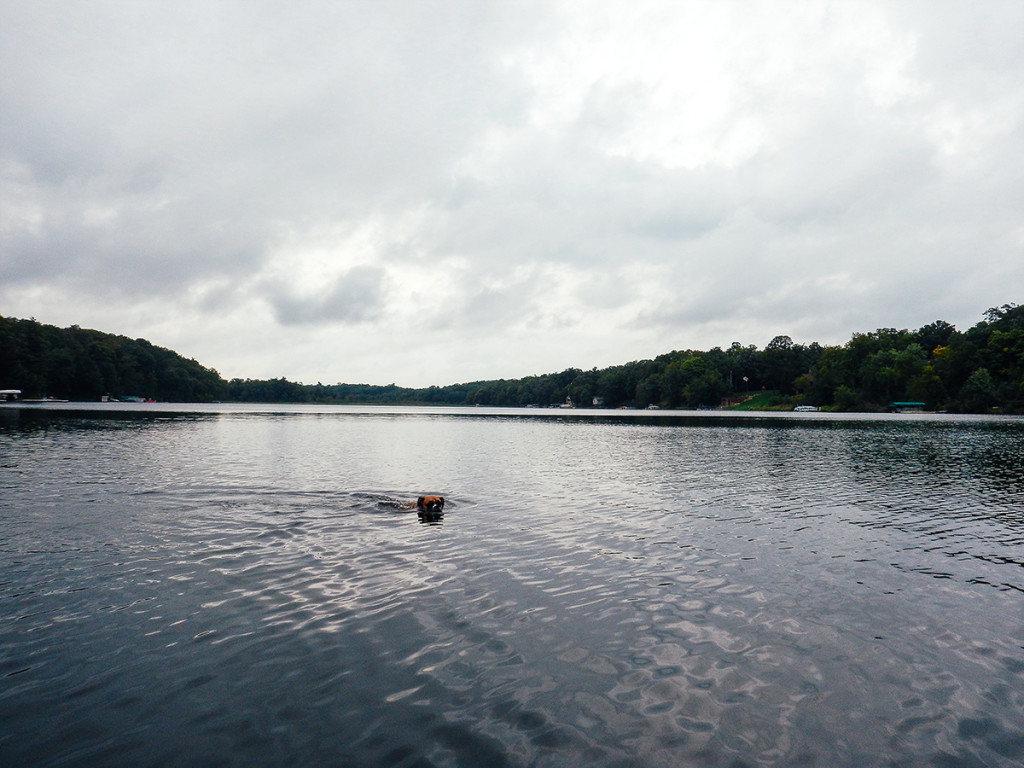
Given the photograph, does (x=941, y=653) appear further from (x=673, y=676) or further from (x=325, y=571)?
(x=325, y=571)

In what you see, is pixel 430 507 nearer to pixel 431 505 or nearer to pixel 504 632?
pixel 431 505

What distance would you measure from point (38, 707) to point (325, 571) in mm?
7024

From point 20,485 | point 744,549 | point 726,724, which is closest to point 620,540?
point 744,549

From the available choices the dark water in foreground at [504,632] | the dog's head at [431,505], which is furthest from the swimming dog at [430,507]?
the dark water in foreground at [504,632]

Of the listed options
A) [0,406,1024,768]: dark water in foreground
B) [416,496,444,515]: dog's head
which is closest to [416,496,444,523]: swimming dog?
[416,496,444,515]: dog's head

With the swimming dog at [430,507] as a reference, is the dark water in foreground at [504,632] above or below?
below

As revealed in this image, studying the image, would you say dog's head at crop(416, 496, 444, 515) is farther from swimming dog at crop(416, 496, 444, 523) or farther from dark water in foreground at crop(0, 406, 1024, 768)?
dark water in foreground at crop(0, 406, 1024, 768)

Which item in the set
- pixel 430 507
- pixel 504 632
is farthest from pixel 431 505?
pixel 504 632

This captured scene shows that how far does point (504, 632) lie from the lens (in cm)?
1125

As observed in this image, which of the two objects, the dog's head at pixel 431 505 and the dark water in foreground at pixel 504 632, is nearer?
the dark water in foreground at pixel 504 632

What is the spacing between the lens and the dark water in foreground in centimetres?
773

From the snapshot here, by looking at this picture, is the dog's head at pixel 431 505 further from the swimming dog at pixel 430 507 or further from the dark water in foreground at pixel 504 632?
the dark water in foreground at pixel 504 632

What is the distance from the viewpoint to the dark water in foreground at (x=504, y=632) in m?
7.73

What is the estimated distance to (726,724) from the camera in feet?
27.0
